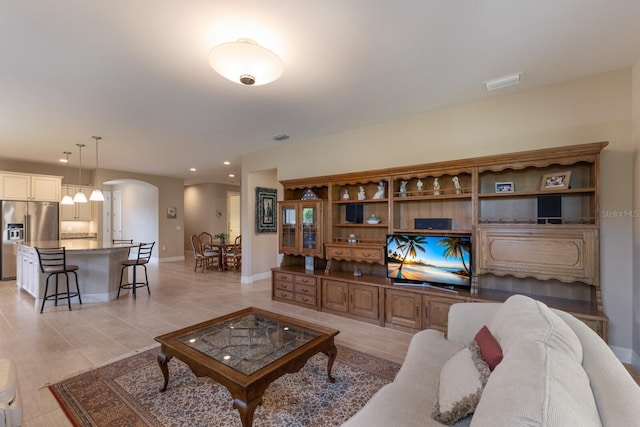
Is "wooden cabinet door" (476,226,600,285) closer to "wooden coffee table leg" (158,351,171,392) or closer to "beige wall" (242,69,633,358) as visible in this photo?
"beige wall" (242,69,633,358)

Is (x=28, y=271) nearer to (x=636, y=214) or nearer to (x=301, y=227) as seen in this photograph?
(x=301, y=227)

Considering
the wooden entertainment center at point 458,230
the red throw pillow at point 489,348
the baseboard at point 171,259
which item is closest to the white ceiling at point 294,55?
the wooden entertainment center at point 458,230

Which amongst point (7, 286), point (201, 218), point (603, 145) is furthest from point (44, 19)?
point (201, 218)

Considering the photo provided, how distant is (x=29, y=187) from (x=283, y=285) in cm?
655

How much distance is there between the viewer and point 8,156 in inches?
255

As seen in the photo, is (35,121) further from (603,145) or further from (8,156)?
(603,145)

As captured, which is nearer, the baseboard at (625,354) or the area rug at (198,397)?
the area rug at (198,397)

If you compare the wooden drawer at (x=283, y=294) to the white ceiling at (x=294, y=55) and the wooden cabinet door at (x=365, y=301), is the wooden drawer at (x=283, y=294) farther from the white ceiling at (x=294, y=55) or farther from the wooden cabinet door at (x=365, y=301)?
the white ceiling at (x=294, y=55)

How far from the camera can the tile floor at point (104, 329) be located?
2559 millimetres

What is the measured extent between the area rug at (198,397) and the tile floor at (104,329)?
0.16 metres

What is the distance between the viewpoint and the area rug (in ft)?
6.57

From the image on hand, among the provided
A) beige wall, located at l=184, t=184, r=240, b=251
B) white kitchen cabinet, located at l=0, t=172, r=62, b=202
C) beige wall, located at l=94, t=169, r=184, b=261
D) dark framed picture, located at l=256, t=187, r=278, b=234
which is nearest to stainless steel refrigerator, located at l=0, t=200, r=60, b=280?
white kitchen cabinet, located at l=0, t=172, r=62, b=202

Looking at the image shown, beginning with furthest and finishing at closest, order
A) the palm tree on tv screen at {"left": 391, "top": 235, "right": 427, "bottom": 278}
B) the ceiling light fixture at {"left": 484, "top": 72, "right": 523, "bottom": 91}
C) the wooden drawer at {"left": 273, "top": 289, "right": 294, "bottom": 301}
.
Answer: the wooden drawer at {"left": 273, "top": 289, "right": 294, "bottom": 301} < the palm tree on tv screen at {"left": 391, "top": 235, "right": 427, "bottom": 278} < the ceiling light fixture at {"left": 484, "top": 72, "right": 523, "bottom": 91}

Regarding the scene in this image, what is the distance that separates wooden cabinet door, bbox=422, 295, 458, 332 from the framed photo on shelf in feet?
5.06
